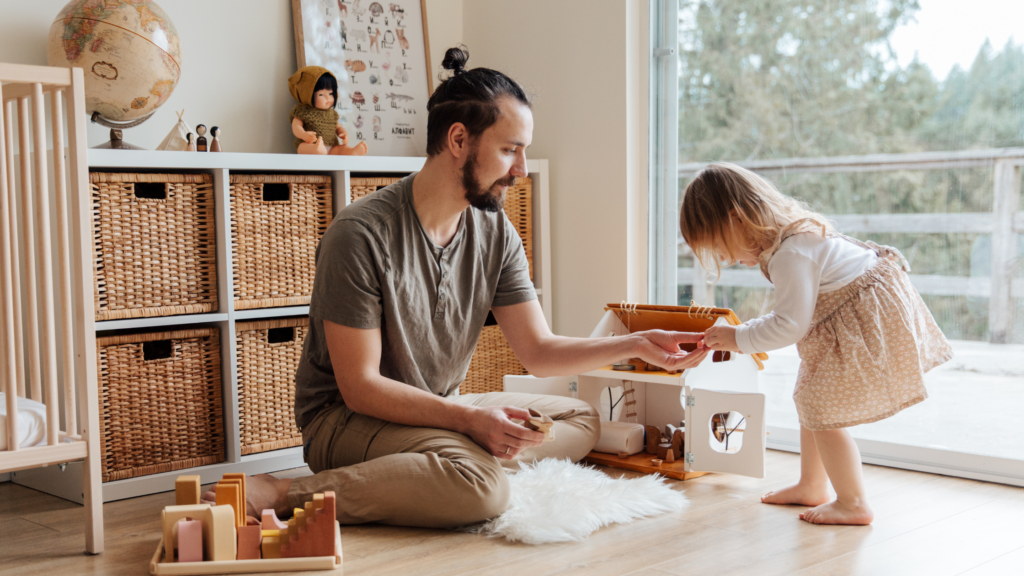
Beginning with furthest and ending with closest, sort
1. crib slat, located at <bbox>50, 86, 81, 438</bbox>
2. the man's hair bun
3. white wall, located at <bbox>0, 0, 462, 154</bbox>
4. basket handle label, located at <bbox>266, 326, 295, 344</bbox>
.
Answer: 1. white wall, located at <bbox>0, 0, 462, 154</bbox>
2. basket handle label, located at <bbox>266, 326, 295, 344</bbox>
3. the man's hair bun
4. crib slat, located at <bbox>50, 86, 81, 438</bbox>

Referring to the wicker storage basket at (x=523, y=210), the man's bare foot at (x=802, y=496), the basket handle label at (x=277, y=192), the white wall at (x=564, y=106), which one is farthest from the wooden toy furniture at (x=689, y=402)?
the basket handle label at (x=277, y=192)

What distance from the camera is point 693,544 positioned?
4.99ft

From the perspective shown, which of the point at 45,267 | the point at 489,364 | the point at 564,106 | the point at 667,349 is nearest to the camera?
the point at 45,267

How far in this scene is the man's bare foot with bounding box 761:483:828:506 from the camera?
176 cm

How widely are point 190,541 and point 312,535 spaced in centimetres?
19

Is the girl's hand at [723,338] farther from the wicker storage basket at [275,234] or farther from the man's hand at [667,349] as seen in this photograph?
the wicker storage basket at [275,234]

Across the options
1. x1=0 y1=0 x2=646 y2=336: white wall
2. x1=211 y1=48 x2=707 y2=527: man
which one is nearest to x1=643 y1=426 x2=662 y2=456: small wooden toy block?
x1=211 y1=48 x2=707 y2=527: man

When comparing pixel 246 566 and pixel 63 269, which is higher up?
pixel 63 269

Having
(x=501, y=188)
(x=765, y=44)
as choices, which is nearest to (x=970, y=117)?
(x=765, y=44)

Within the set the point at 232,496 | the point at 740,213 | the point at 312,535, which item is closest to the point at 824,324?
the point at 740,213

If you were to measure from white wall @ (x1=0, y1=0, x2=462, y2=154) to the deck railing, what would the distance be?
1.47 metres

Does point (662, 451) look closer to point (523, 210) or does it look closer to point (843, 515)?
point (843, 515)

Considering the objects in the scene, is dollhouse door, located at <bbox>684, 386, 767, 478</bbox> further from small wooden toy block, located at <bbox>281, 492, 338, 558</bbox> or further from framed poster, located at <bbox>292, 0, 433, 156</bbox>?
framed poster, located at <bbox>292, 0, 433, 156</bbox>

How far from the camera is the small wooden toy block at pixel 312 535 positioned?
1.39 metres
